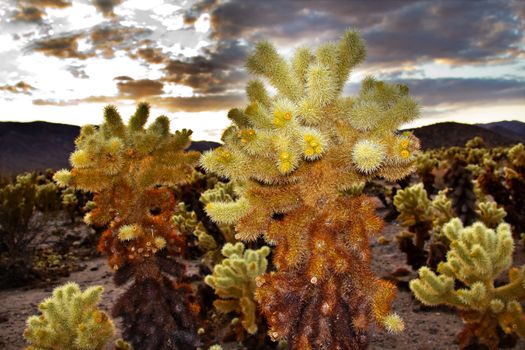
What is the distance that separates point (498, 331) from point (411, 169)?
4295 mm

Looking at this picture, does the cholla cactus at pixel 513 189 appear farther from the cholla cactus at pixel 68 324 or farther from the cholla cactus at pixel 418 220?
the cholla cactus at pixel 68 324

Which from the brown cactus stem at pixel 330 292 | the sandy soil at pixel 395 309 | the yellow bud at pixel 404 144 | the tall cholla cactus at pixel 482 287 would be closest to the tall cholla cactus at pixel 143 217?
the brown cactus stem at pixel 330 292

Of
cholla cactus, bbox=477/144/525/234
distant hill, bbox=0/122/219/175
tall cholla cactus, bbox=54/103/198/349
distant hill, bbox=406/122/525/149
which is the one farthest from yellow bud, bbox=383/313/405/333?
distant hill, bbox=0/122/219/175

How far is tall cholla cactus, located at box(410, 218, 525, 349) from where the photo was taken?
5.45 metres

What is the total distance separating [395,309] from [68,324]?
530 cm

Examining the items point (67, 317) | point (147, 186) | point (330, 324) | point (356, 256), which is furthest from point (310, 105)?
point (67, 317)

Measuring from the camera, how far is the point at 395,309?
771 centimetres

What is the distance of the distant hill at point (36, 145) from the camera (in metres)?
76.3

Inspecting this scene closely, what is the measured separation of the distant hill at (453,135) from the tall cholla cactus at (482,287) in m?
50.7

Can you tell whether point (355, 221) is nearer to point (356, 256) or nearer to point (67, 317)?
point (356, 256)

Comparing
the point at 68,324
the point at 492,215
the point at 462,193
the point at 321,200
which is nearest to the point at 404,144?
the point at 321,200

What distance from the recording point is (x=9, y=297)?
32.2ft

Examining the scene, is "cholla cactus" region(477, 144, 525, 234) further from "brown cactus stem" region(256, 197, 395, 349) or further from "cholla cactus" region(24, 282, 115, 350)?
"cholla cactus" region(24, 282, 115, 350)

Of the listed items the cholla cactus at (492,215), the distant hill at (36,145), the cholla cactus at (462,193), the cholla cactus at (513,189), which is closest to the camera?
the cholla cactus at (492,215)
